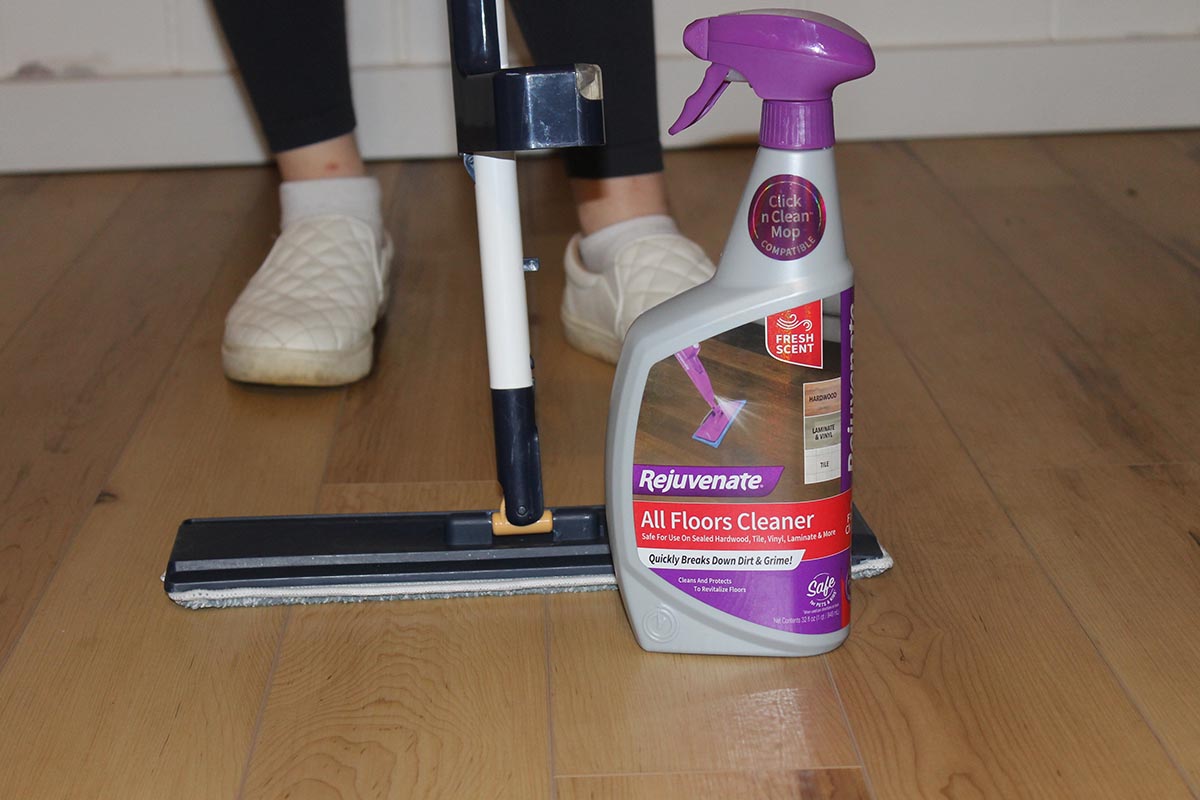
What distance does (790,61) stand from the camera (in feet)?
1.98

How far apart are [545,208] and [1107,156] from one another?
0.75 metres

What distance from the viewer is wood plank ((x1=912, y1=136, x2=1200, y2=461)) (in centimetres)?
104

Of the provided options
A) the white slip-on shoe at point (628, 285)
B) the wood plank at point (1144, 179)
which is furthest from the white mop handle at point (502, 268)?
the wood plank at point (1144, 179)

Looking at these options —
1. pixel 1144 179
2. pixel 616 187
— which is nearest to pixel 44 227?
pixel 616 187

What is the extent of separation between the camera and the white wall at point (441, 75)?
1680 mm

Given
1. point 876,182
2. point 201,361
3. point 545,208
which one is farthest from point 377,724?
point 876,182

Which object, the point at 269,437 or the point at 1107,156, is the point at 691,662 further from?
the point at 1107,156

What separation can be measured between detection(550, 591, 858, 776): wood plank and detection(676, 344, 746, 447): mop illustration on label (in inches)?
5.3

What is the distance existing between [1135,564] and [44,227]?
4.12 feet

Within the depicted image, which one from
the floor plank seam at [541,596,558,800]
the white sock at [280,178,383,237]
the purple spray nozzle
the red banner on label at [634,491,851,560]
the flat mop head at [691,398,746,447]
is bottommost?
the floor plank seam at [541,596,558,800]

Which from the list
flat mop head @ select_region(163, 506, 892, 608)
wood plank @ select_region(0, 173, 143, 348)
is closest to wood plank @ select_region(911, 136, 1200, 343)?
flat mop head @ select_region(163, 506, 892, 608)

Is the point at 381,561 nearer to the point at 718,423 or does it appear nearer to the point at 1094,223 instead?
the point at 718,423

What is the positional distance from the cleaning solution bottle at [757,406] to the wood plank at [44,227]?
29.9 inches

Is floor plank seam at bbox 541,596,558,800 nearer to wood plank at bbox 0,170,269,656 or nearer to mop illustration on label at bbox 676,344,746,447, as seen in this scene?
mop illustration on label at bbox 676,344,746,447
